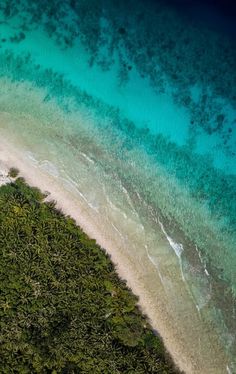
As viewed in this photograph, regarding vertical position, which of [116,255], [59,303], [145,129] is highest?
[145,129]

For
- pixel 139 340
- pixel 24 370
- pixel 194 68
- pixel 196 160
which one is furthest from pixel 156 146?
pixel 24 370

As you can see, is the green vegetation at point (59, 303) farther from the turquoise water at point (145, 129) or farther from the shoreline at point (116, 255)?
the turquoise water at point (145, 129)

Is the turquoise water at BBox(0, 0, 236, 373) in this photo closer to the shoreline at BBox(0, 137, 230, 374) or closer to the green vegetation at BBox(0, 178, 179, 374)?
the shoreline at BBox(0, 137, 230, 374)

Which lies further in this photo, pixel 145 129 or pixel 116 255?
pixel 145 129

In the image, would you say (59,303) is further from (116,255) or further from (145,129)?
(145,129)

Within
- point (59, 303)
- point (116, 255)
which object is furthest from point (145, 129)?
point (59, 303)

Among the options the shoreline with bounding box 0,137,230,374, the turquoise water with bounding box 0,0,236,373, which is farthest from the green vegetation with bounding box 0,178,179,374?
the turquoise water with bounding box 0,0,236,373
